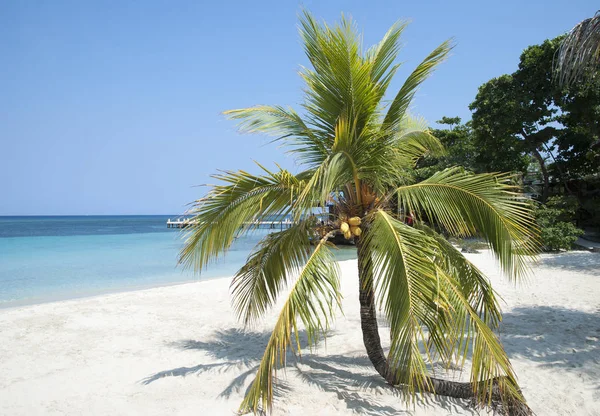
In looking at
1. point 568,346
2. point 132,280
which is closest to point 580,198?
point 568,346

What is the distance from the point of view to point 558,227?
1661 centimetres

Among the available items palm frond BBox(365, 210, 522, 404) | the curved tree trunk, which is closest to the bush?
the curved tree trunk

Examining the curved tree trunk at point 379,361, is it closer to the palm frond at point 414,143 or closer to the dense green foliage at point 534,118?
the palm frond at point 414,143

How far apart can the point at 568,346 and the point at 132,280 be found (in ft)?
43.7

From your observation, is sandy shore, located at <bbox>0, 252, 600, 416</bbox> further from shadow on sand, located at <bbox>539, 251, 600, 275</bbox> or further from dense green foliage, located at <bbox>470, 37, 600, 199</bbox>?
dense green foliage, located at <bbox>470, 37, 600, 199</bbox>

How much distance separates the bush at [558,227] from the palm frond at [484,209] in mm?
12724

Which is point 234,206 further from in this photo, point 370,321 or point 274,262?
point 370,321

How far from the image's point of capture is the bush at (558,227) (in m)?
16.0

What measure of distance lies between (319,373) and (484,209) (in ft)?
9.04

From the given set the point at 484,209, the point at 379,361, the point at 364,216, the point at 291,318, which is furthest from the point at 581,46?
the point at 291,318

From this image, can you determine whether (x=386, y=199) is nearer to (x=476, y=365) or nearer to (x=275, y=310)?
(x=476, y=365)

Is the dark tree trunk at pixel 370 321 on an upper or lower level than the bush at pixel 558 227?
lower

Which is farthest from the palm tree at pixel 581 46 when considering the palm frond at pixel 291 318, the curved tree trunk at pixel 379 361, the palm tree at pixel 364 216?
the palm frond at pixel 291 318

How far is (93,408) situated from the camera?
13.6 ft
